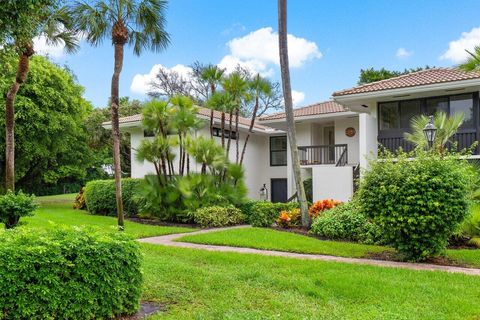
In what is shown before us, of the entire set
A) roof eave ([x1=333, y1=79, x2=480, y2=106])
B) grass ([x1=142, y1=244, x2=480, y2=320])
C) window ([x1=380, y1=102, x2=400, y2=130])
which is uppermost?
roof eave ([x1=333, y1=79, x2=480, y2=106])

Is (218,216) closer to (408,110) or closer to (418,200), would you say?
(408,110)

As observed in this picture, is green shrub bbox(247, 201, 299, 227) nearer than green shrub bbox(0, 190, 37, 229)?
No

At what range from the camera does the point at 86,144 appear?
28922 mm

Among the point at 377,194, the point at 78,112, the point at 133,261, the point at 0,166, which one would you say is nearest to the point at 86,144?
the point at 78,112

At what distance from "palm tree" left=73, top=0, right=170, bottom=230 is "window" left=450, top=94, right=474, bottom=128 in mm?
10679

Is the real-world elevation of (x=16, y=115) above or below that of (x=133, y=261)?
above

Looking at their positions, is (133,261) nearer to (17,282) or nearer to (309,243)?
(17,282)

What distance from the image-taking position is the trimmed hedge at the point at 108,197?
1984cm

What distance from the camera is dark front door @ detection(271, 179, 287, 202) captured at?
2605 cm

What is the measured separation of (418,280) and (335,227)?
5447 mm

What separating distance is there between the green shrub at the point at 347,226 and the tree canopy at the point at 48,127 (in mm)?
16287

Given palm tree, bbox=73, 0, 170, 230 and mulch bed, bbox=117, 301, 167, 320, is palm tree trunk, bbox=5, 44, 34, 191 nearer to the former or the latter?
palm tree, bbox=73, 0, 170, 230

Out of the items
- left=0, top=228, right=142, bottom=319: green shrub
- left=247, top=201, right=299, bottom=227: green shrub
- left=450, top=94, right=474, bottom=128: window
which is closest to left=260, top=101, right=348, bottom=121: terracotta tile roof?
left=450, top=94, right=474, bottom=128: window

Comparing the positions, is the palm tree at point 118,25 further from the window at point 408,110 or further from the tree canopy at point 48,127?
the tree canopy at point 48,127
